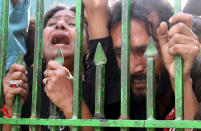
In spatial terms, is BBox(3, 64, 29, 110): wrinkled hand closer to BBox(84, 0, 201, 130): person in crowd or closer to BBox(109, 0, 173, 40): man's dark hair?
BBox(84, 0, 201, 130): person in crowd

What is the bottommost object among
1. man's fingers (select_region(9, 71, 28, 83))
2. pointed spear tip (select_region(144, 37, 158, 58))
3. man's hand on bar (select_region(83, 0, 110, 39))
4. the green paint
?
the green paint

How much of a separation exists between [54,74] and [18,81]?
0.28m

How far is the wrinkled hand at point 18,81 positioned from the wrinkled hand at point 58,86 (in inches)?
7.6

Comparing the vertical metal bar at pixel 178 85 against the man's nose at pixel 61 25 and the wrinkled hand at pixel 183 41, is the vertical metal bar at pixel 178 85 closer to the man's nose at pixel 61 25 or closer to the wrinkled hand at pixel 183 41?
the wrinkled hand at pixel 183 41

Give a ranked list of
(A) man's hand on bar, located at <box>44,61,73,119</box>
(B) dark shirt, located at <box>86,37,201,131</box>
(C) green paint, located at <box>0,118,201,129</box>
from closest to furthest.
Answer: (C) green paint, located at <box>0,118,201,129</box> < (A) man's hand on bar, located at <box>44,61,73,119</box> < (B) dark shirt, located at <box>86,37,201,131</box>

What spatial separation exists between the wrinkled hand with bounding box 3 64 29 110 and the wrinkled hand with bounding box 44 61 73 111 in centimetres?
19

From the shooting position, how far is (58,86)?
5.52 feet

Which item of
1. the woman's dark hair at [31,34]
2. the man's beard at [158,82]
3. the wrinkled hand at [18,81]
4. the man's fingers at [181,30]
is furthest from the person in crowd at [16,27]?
the man's fingers at [181,30]

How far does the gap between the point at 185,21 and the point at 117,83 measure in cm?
91

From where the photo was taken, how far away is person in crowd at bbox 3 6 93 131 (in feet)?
5.45

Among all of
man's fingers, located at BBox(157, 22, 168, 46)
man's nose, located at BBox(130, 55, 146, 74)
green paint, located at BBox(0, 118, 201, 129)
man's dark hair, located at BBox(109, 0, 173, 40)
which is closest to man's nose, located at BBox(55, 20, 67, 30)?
man's dark hair, located at BBox(109, 0, 173, 40)

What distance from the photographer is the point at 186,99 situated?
5.04ft

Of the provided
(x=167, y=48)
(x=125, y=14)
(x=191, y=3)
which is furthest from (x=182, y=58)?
(x=191, y=3)

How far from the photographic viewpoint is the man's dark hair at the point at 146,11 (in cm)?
224
